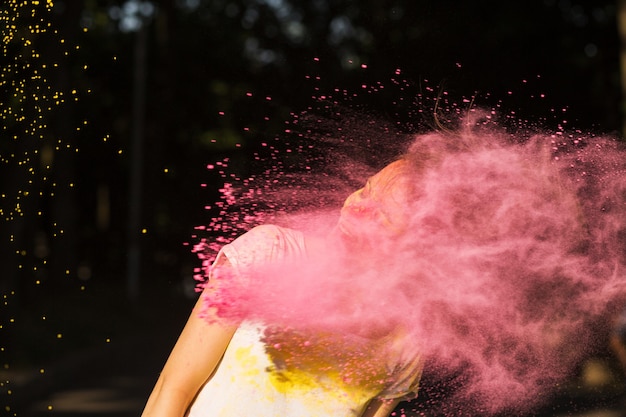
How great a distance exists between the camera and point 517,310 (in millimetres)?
2586

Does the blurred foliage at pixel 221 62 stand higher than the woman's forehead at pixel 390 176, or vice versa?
the blurred foliage at pixel 221 62

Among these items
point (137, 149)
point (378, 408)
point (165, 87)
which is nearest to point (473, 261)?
point (378, 408)

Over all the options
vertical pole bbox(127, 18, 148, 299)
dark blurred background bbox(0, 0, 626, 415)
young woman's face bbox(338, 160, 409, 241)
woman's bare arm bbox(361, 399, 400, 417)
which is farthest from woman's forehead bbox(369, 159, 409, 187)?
vertical pole bbox(127, 18, 148, 299)

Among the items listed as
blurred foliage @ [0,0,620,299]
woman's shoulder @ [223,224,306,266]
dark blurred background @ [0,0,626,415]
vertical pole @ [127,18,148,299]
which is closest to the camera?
woman's shoulder @ [223,224,306,266]

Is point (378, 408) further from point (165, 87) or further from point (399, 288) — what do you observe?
point (165, 87)

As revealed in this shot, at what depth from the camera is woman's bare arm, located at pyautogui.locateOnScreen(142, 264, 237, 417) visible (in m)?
2.27

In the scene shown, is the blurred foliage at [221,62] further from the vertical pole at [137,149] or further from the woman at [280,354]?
the woman at [280,354]

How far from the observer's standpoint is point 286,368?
93.4 inches

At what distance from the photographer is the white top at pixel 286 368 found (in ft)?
7.45

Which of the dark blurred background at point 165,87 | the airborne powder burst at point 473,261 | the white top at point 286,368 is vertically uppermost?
the dark blurred background at point 165,87

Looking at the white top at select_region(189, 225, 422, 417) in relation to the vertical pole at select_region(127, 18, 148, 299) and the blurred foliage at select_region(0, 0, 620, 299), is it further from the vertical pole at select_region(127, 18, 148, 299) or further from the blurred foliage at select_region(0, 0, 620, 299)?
the vertical pole at select_region(127, 18, 148, 299)

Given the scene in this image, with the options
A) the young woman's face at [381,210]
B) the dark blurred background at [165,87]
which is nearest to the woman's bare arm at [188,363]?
the young woman's face at [381,210]

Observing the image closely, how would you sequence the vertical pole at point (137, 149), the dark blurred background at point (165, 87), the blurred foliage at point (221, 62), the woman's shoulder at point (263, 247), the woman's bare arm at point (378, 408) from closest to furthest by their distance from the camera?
the woman's shoulder at point (263, 247)
the woman's bare arm at point (378, 408)
the dark blurred background at point (165, 87)
the blurred foliage at point (221, 62)
the vertical pole at point (137, 149)

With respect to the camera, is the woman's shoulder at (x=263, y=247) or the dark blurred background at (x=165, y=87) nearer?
the woman's shoulder at (x=263, y=247)
